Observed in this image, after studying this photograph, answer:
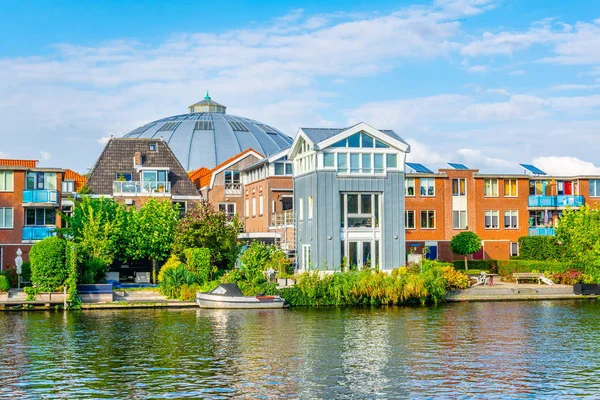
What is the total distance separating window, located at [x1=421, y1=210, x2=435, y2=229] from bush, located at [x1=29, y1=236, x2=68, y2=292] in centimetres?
3476

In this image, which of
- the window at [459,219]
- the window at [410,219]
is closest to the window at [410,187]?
the window at [410,219]

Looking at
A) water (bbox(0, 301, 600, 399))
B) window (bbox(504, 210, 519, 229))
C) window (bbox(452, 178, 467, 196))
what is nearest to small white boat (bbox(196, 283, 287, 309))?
water (bbox(0, 301, 600, 399))

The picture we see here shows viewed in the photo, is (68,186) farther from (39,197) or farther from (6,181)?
(6,181)

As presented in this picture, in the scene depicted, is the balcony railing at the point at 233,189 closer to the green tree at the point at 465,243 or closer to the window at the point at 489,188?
the green tree at the point at 465,243

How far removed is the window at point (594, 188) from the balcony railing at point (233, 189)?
32145 millimetres

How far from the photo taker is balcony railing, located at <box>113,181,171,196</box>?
70.8 metres

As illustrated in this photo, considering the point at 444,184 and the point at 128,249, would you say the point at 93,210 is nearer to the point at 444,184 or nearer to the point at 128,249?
the point at 128,249

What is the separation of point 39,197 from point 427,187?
3252 cm

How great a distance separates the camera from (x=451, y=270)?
54.6 metres

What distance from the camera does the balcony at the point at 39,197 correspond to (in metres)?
62.3

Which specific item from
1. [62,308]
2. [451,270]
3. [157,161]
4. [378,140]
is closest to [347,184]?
[378,140]

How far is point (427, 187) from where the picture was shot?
7319 cm

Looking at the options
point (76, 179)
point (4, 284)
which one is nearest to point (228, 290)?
point (4, 284)

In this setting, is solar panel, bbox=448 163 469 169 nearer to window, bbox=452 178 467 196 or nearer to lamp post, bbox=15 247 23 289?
window, bbox=452 178 467 196
